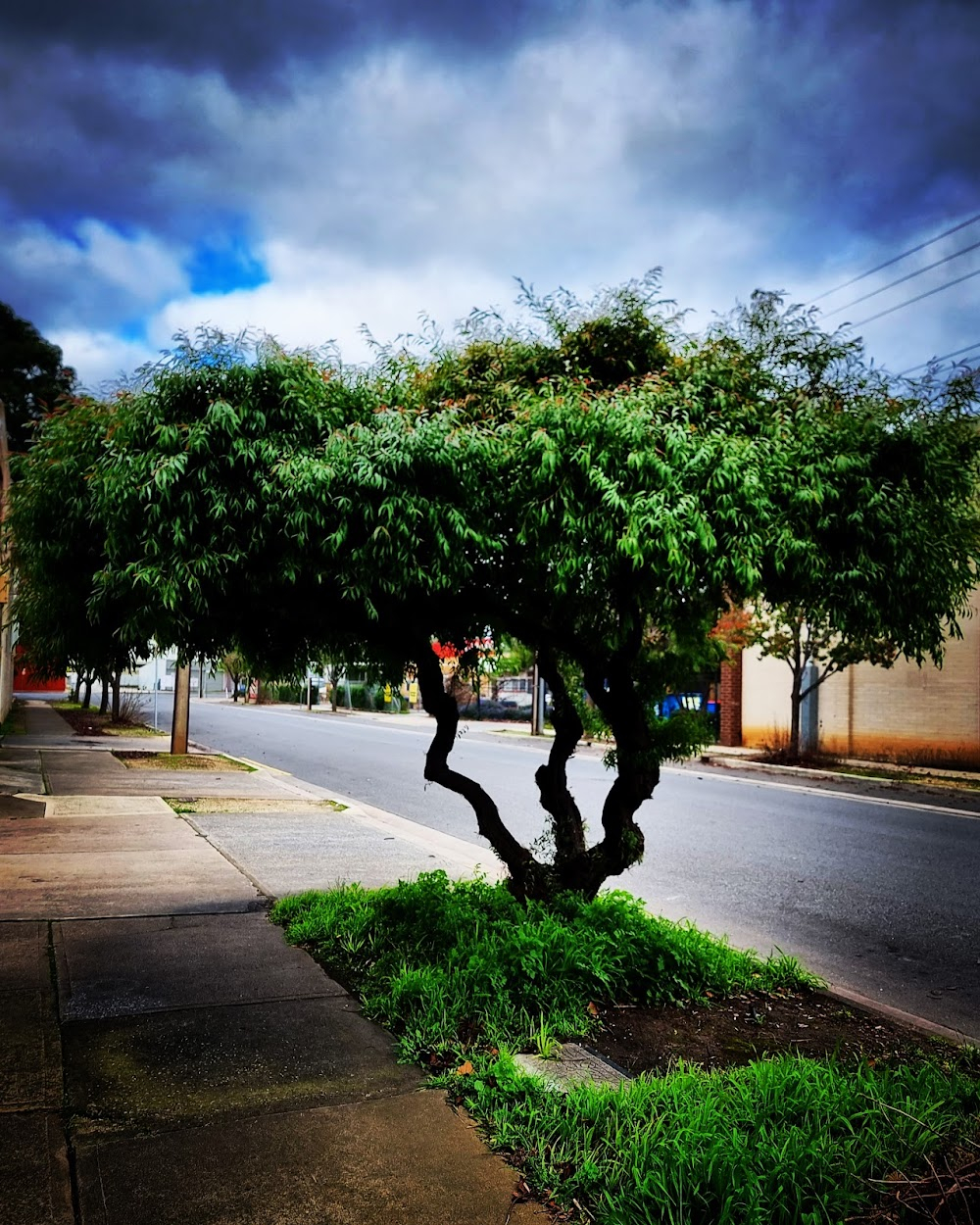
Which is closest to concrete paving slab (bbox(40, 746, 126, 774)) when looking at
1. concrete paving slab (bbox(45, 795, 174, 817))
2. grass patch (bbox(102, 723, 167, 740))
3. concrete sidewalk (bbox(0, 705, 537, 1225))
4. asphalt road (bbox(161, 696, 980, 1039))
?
concrete paving slab (bbox(45, 795, 174, 817))

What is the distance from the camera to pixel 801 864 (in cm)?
936

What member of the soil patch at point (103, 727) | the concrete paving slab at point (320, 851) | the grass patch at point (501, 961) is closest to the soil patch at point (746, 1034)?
the grass patch at point (501, 961)

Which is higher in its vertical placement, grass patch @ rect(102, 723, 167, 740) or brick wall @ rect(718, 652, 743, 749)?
brick wall @ rect(718, 652, 743, 749)

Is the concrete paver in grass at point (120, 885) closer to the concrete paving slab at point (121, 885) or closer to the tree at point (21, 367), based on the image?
the concrete paving slab at point (121, 885)

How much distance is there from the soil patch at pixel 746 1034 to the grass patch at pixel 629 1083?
10 centimetres

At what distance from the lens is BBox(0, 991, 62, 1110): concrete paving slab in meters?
3.57

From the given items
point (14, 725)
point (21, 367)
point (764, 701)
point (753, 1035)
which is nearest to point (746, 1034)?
point (753, 1035)

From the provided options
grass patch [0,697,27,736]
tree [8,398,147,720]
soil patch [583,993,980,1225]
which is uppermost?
tree [8,398,147,720]

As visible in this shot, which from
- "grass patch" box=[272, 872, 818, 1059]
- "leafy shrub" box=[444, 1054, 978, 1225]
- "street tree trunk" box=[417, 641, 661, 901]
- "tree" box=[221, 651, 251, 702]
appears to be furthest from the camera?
"tree" box=[221, 651, 251, 702]

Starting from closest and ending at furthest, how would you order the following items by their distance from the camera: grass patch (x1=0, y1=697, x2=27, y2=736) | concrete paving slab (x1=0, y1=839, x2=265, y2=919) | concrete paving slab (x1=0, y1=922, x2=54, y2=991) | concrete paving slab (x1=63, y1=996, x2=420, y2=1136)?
concrete paving slab (x1=63, y1=996, x2=420, y2=1136)
concrete paving slab (x1=0, y1=922, x2=54, y2=991)
concrete paving slab (x1=0, y1=839, x2=265, y2=919)
grass patch (x1=0, y1=697, x2=27, y2=736)

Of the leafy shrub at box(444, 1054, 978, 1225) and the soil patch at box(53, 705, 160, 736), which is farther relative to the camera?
the soil patch at box(53, 705, 160, 736)

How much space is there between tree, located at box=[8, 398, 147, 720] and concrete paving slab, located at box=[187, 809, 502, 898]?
10.1 feet

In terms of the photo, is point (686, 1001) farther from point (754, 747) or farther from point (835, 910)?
point (754, 747)

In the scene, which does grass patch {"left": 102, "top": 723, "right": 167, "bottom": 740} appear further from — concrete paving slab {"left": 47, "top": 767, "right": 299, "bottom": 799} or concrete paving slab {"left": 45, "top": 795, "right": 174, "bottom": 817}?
concrete paving slab {"left": 45, "top": 795, "right": 174, "bottom": 817}
